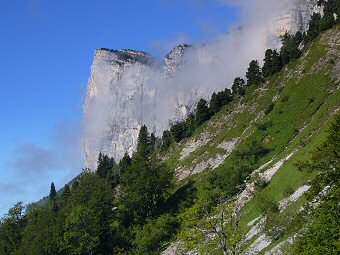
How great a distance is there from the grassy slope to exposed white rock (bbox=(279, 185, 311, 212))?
1.27m

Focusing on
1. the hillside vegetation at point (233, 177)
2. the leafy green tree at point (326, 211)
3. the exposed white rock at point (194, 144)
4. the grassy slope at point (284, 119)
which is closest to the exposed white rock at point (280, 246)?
the hillside vegetation at point (233, 177)

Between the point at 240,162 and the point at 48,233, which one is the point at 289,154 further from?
the point at 48,233

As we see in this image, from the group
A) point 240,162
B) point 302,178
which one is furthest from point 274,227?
point 240,162

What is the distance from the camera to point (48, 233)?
87.1m

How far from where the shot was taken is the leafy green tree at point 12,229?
103 m

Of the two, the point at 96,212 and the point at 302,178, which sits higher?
the point at 96,212

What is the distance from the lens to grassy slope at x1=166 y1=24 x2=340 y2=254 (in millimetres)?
58062

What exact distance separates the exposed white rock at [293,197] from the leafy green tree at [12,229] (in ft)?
238

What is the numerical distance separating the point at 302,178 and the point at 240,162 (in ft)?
84.0

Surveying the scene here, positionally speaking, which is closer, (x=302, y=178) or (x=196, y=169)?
(x=302, y=178)

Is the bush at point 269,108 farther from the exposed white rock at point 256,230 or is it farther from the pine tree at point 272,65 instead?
the exposed white rock at point 256,230

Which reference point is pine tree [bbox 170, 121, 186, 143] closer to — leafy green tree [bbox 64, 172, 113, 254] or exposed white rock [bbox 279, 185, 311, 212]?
leafy green tree [bbox 64, 172, 113, 254]

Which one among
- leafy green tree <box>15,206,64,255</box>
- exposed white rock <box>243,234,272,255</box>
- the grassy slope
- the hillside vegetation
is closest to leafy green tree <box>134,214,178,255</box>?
the hillside vegetation

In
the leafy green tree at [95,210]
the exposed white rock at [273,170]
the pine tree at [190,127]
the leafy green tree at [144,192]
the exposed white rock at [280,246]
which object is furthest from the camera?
the pine tree at [190,127]
